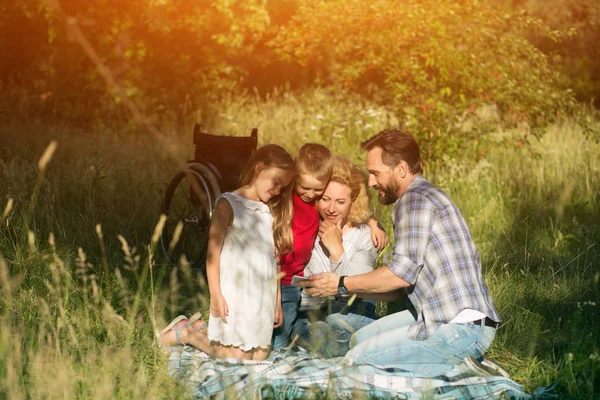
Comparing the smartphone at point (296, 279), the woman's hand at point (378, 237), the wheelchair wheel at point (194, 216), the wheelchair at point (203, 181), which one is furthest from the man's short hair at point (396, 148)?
the wheelchair at point (203, 181)

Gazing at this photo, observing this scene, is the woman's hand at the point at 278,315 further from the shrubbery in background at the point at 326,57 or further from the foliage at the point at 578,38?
the foliage at the point at 578,38

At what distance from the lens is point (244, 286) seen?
4238mm

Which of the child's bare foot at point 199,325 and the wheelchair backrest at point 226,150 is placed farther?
the wheelchair backrest at point 226,150

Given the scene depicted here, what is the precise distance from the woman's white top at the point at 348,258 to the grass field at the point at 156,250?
722 mm

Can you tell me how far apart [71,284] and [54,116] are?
11.4m

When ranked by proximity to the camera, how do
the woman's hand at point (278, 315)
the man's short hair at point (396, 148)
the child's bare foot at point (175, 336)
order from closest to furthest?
the man's short hair at point (396, 148) < the woman's hand at point (278, 315) < the child's bare foot at point (175, 336)

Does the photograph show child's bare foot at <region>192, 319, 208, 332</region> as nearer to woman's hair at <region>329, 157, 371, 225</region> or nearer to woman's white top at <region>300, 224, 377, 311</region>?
woman's white top at <region>300, 224, 377, 311</region>

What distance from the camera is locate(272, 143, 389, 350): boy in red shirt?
448 centimetres

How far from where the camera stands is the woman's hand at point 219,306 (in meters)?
4.16

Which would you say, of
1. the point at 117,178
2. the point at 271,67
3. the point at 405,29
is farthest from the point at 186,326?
the point at 271,67

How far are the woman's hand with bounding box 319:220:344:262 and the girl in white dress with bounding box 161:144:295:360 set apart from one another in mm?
438

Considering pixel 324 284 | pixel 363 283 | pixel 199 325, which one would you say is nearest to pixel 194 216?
pixel 199 325

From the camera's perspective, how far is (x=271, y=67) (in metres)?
22.9

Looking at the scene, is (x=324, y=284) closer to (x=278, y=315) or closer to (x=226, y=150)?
(x=278, y=315)
